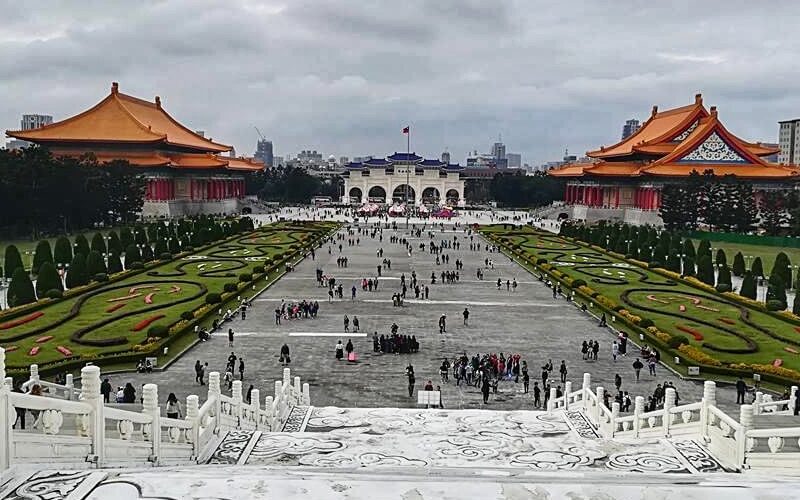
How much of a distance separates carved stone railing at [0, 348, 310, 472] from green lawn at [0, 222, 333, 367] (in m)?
15.5

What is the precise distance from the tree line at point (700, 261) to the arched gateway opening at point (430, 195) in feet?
317

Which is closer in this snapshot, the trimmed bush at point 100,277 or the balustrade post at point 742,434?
the balustrade post at point 742,434

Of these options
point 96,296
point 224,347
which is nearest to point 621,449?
point 224,347

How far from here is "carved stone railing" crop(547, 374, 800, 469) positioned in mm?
12141

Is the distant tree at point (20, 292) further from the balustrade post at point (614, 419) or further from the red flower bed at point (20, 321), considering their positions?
the balustrade post at point (614, 419)

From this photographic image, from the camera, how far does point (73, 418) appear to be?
36.1 ft

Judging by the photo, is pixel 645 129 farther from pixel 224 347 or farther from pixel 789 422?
pixel 789 422

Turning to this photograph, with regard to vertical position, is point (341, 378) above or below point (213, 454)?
below

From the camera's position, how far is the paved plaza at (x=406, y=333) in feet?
84.8

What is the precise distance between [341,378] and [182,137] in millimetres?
88134

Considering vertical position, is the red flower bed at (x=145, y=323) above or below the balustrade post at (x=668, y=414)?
below

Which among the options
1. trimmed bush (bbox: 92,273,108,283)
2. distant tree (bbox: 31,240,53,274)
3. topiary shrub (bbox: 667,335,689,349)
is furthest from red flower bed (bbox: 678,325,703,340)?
distant tree (bbox: 31,240,53,274)

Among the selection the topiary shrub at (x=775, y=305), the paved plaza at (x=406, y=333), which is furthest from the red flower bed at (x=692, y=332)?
the topiary shrub at (x=775, y=305)

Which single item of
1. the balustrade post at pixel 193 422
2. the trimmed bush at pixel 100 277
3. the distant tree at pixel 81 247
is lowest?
the trimmed bush at pixel 100 277
